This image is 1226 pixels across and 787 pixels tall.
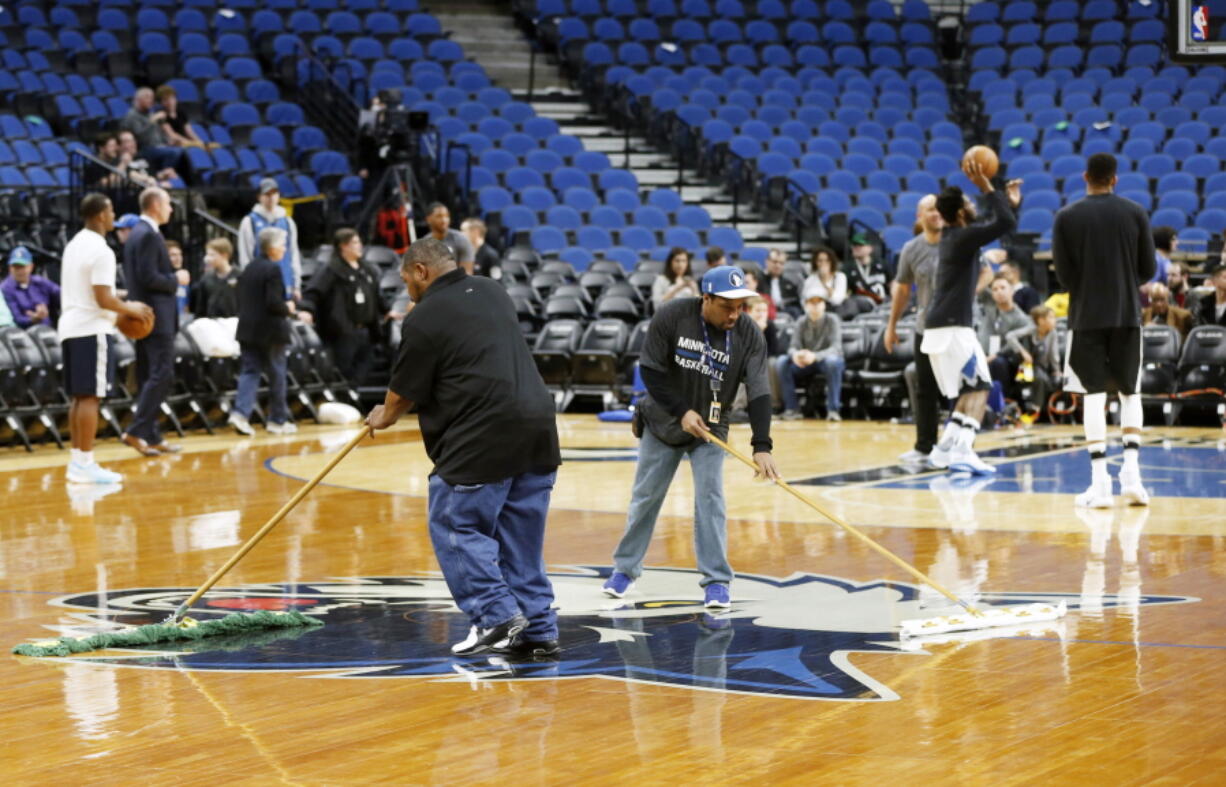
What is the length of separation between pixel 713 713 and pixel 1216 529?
15.5ft

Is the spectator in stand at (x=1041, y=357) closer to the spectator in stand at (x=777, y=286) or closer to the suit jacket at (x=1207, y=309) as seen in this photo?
the suit jacket at (x=1207, y=309)

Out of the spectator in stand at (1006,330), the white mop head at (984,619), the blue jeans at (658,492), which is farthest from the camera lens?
the spectator in stand at (1006,330)

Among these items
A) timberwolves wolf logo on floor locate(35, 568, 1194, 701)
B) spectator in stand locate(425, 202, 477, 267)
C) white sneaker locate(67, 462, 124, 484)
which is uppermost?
spectator in stand locate(425, 202, 477, 267)

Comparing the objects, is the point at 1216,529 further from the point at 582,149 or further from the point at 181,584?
the point at 582,149

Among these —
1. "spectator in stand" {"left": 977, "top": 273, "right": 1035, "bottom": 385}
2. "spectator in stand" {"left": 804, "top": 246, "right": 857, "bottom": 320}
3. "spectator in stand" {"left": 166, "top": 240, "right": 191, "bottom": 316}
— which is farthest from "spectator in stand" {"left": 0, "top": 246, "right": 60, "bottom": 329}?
"spectator in stand" {"left": 977, "top": 273, "right": 1035, "bottom": 385}

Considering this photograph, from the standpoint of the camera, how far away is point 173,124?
20.7m

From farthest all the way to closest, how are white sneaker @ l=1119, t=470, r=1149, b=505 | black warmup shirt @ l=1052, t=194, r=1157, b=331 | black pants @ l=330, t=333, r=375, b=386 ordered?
1. black pants @ l=330, t=333, r=375, b=386
2. white sneaker @ l=1119, t=470, r=1149, b=505
3. black warmup shirt @ l=1052, t=194, r=1157, b=331

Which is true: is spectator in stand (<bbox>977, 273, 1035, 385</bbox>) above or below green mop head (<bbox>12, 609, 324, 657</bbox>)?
above

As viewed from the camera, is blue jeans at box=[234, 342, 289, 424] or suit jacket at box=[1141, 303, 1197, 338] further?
suit jacket at box=[1141, 303, 1197, 338]

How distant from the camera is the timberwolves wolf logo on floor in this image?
568cm

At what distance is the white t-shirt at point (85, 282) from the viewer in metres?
11.2

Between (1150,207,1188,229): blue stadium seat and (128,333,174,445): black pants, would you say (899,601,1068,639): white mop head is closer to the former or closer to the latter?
(128,333,174,445): black pants

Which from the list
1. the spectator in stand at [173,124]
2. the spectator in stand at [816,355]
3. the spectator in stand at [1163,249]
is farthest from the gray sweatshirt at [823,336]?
Answer: the spectator in stand at [173,124]

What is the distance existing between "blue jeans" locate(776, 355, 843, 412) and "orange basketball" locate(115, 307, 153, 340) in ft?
22.9
